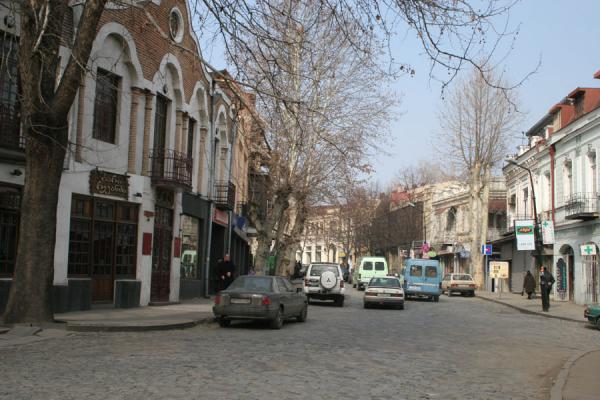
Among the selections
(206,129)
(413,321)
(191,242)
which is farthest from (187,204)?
(413,321)

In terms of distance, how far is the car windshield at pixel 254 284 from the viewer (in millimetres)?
16820

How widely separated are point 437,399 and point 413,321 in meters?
12.9

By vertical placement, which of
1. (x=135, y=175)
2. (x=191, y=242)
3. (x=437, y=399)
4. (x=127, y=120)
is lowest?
(x=437, y=399)

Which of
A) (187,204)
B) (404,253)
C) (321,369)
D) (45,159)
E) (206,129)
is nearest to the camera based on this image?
(321,369)

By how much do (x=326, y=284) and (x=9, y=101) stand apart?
14722 mm

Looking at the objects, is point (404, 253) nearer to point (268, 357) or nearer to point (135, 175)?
point (135, 175)

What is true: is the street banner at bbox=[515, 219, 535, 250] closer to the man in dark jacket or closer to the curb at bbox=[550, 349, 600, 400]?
the man in dark jacket

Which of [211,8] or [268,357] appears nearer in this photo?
[268,357]

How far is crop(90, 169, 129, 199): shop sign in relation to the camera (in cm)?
1914

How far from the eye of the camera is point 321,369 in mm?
10125

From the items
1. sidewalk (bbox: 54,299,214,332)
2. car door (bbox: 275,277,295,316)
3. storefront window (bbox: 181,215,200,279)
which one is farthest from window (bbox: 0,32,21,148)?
storefront window (bbox: 181,215,200,279)

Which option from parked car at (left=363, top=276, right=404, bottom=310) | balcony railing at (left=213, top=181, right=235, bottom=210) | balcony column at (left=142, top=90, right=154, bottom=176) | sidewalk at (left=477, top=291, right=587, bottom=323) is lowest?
sidewalk at (left=477, top=291, right=587, bottom=323)

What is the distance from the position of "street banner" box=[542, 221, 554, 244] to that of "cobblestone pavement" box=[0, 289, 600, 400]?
17044 mm

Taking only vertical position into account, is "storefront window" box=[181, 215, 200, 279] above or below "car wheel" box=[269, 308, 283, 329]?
above
